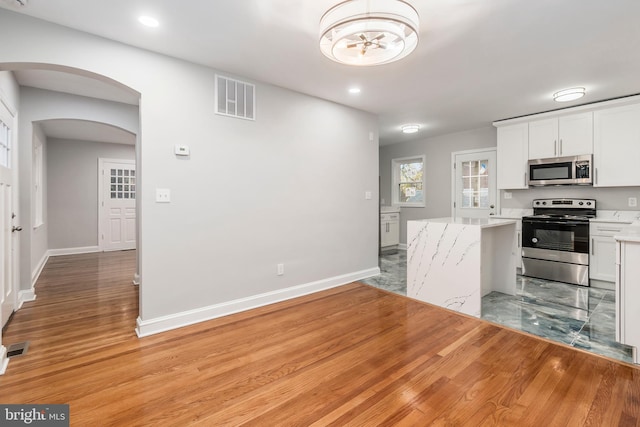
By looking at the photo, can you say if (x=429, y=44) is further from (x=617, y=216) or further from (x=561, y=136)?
(x=617, y=216)

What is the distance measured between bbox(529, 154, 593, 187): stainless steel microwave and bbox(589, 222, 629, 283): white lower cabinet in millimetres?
624

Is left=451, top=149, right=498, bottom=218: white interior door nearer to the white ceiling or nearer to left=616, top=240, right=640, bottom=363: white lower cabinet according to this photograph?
the white ceiling

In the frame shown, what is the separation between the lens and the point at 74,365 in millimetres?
2088

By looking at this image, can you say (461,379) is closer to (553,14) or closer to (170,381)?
(170,381)

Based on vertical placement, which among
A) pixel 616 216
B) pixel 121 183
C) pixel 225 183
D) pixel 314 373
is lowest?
pixel 314 373

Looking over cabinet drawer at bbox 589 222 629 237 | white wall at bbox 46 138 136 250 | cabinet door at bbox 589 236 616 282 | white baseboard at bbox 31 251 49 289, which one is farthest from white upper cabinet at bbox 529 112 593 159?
white wall at bbox 46 138 136 250

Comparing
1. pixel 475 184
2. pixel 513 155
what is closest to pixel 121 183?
pixel 475 184

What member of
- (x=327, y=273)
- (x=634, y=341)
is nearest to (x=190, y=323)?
(x=327, y=273)

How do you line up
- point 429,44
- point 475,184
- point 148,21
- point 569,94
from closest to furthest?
point 148,21
point 429,44
point 569,94
point 475,184

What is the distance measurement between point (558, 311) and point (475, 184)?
2.98 m

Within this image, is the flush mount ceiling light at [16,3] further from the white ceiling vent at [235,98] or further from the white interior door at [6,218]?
the white ceiling vent at [235,98]

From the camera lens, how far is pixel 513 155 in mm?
4680

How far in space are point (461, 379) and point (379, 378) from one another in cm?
53

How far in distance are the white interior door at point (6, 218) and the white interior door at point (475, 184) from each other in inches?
244
